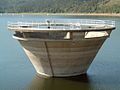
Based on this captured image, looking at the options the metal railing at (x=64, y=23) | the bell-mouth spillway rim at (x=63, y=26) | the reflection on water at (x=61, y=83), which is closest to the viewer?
the reflection on water at (x=61, y=83)

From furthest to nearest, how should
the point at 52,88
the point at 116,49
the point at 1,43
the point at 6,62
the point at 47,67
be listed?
the point at 1,43 < the point at 116,49 < the point at 6,62 < the point at 47,67 < the point at 52,88

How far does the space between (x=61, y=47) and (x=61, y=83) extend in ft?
10.8

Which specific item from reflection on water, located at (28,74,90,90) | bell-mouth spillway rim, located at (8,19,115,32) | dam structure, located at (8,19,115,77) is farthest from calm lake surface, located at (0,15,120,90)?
bell-mouth spillway rim, located at (8,19,115,32)

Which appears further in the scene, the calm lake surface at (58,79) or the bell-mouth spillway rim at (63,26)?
the bell-mouth spillway rim at (63,26)

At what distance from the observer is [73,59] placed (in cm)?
3238

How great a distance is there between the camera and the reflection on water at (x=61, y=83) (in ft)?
102

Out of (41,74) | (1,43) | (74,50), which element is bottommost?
(1,43)

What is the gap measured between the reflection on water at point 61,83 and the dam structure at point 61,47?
70cm

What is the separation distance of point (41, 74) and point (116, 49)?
20.4 meters

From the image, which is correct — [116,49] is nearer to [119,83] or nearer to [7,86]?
[119,83]

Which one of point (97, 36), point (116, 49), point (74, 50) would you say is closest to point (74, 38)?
point (74, 50)

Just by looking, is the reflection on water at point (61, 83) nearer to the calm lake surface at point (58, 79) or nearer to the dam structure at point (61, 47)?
the calm lake surface at point (58, 79)

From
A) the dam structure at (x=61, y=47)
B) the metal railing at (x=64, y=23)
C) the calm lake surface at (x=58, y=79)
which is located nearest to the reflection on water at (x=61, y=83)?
the calm lake surface at (x=58, y=79)

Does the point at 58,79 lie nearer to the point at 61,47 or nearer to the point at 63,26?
the point at 61,47
